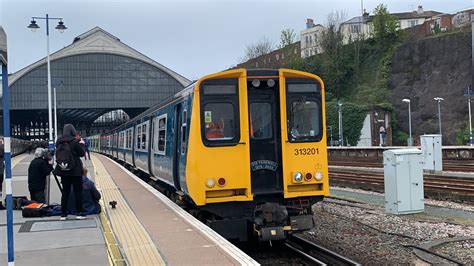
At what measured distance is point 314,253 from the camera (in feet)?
28.2

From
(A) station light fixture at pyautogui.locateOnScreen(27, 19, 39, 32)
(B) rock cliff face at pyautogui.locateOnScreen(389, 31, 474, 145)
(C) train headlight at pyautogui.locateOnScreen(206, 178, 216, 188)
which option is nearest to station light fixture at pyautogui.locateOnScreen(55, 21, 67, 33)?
(A) station light fixture at pyautogui.locateOnScreen(27, 19, 39, 32)

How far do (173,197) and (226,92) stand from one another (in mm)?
4580

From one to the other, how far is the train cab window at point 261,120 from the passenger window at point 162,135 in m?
3.61

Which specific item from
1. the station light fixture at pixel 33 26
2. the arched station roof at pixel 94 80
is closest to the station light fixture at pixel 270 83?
the station light fixture at pixel 33 26

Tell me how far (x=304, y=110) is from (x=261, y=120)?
2.52 feet

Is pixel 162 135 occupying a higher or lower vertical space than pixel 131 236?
higher

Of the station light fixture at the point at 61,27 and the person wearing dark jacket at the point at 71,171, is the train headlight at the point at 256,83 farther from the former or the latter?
the station light fixture at the point at 61,27

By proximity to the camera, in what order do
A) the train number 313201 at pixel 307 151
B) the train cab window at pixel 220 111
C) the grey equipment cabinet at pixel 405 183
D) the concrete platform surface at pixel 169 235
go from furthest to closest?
the grey equipment cabinet at pixel 405 183, the train number 313201 at pixel 307 151, the train cab window at pixel 220 111, the concrete platform surface at pixel 169 235

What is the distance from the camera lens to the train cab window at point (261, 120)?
864 centimetres

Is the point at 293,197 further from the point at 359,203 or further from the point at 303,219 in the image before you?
the point at 359,203

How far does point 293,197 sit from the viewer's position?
28.1ft

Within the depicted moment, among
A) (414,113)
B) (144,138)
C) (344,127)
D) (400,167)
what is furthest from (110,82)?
(400,167)

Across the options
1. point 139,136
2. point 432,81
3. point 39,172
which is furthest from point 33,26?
point 432,81

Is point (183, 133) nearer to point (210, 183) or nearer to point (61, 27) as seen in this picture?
point (210, 183)
